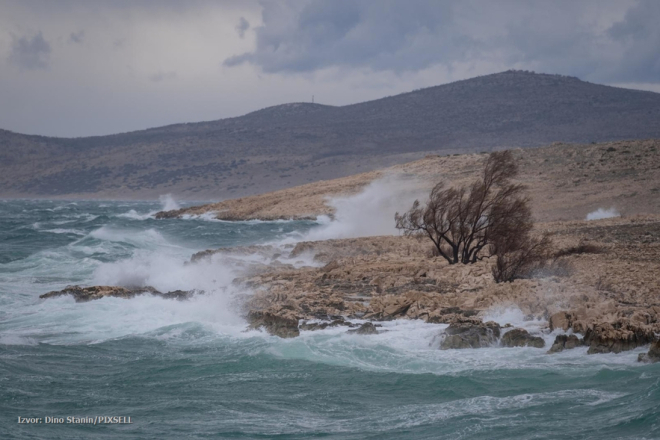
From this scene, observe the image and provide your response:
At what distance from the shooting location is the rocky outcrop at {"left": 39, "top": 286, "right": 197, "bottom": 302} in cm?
1773

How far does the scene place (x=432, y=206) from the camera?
19.3 metres

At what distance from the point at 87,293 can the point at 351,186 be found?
36.4 m

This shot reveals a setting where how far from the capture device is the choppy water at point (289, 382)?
351 inches

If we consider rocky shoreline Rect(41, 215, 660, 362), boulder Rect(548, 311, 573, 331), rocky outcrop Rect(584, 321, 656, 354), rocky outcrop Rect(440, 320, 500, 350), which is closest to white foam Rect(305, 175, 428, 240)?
rocky shoreline Rect(41, 215, 660, 362)

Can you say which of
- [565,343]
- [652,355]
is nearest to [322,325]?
[565,343]

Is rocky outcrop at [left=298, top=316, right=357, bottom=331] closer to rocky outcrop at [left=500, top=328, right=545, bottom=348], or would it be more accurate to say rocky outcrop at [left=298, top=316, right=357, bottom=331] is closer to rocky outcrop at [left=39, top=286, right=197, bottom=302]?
rocky outcrop at [left=500, top=328, right=545, bottom=348]

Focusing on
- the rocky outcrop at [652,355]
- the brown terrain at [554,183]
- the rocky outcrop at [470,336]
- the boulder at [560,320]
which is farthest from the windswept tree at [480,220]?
the brown terrain at [554,183]

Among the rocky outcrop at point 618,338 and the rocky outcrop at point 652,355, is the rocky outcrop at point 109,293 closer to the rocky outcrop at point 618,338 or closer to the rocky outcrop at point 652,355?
the rocky outcrop at point 618,338

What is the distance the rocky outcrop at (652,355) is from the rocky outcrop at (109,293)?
10190 mm

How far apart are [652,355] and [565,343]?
1.34 meters

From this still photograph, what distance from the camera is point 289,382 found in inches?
432

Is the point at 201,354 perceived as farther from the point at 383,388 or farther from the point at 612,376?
the point at 612,376

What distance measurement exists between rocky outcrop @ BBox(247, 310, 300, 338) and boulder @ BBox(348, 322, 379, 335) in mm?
1032

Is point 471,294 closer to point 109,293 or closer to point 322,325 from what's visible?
point 322,325
